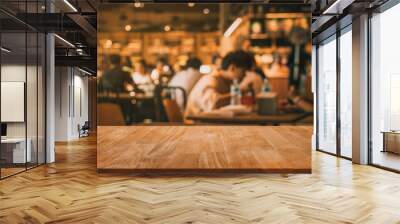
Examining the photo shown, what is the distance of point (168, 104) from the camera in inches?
267

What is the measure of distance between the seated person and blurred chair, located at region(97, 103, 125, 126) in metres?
1.15

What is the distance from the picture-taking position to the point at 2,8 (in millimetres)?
6402

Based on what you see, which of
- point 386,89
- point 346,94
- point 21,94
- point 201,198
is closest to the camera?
point 201,198

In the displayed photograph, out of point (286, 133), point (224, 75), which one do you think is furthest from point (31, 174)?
point (286, 133)

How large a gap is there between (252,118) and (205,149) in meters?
0.96

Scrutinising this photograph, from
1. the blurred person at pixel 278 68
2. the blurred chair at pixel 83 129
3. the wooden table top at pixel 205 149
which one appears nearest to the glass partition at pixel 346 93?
the wooden table top at pixel 205 149

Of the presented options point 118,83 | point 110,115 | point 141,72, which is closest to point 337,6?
point 141,72

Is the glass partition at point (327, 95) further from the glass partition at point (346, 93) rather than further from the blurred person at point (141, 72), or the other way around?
the blurred person at point (141, 72)

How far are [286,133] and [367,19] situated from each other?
10.7ft

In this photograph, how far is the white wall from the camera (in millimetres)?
15750

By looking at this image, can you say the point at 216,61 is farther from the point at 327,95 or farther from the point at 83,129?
the point at 83,129

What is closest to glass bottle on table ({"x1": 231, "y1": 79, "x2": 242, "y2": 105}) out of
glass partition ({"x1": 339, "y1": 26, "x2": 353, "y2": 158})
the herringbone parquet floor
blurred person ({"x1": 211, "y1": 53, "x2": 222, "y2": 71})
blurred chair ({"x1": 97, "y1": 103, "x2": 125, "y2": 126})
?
blurred person ({"x1": 211, "y1": 53, "x2": 222, "y2": 71})

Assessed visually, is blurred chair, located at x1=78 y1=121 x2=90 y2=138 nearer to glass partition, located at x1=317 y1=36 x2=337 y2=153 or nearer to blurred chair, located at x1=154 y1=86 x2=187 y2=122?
glass partition, located at x1=317 y1=36 x2=337 y2=153

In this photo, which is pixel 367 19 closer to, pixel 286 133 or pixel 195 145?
pixel 286 133
